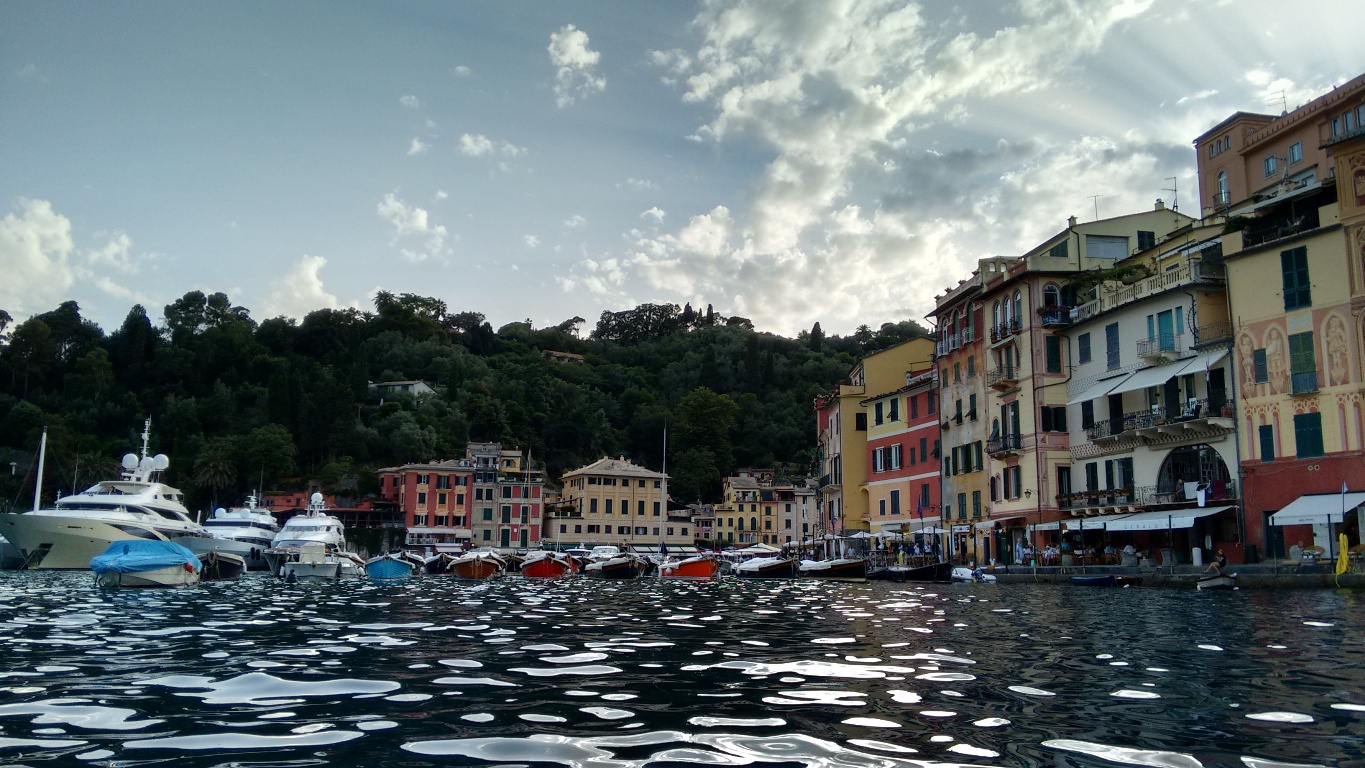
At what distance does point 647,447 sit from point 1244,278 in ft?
293

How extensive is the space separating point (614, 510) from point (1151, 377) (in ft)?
207

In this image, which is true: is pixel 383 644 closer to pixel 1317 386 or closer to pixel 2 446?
pixel 1317 386

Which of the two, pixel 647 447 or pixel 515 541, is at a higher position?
pixel 647 447

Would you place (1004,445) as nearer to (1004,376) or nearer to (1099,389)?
(1004,376)

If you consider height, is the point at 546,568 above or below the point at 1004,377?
below

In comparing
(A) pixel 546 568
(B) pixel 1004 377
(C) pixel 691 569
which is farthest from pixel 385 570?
(B) pixel 1004 377

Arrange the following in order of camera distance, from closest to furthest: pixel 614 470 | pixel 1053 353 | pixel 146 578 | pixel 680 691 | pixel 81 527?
pixel 680 691, pixel 146 578, pixel 1053 353, pixel 81 527, pixel 614 470

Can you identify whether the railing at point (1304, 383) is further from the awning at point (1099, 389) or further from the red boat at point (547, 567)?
the red boat at point (547, 567)

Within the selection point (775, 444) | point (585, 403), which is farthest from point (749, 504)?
point (585, 403)

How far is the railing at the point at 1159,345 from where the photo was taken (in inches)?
1570

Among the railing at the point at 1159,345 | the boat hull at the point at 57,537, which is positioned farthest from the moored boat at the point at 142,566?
the railing at the point at 1159,345

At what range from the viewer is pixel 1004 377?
48.5m

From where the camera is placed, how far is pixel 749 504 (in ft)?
337

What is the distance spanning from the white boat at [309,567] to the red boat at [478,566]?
8686 millimetres
